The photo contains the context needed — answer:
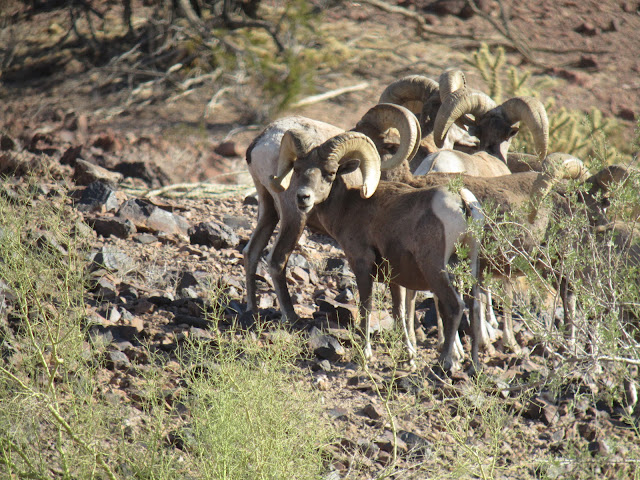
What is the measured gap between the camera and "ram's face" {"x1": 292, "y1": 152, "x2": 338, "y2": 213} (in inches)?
283

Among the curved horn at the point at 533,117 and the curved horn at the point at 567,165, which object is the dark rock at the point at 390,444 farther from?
the curved horn at the point at 533,117

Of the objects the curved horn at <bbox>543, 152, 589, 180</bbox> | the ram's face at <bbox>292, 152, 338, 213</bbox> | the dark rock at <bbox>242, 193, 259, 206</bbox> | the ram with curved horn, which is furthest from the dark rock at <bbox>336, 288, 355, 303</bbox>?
the dark rock at <bbox>242, 193, 259, 206</bbox>

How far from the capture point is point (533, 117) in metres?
9.13

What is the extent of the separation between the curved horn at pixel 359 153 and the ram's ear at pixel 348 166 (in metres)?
0.05

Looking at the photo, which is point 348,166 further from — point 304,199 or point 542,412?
point 542,412

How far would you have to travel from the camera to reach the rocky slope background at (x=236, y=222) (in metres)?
5.16

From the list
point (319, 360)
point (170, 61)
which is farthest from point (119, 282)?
point (170, 61)

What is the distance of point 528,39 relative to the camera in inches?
835

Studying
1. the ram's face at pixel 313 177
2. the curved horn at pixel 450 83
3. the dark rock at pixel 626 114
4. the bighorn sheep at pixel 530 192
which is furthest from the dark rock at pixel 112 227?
the dark rock at pixel 626 114

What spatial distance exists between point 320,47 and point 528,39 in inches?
→ 241

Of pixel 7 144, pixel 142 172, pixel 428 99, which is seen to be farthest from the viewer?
pixel 7 144

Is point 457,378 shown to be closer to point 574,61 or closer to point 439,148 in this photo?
point 439,148

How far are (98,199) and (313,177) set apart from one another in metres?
4.11

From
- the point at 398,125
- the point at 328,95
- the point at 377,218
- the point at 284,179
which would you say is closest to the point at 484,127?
the point at 398,125
